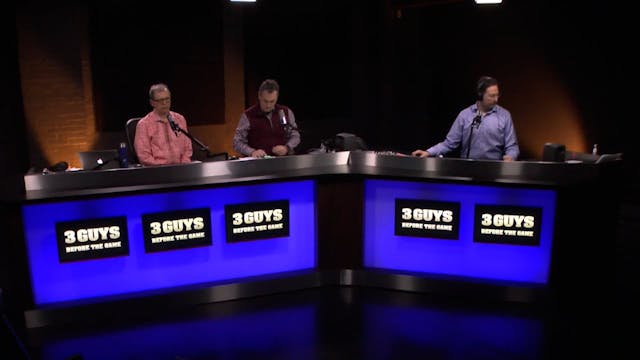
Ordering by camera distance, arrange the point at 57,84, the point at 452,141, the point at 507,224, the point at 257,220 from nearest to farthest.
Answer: the point at 507,224
the point at 257,220
the point at 452,141
the point at 57,84

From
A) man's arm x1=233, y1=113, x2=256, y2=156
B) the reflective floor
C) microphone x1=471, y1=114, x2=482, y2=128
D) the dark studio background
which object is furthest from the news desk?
the dark studio background

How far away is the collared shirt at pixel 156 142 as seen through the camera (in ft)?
16.3

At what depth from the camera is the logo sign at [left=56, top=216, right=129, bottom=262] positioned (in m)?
4.16

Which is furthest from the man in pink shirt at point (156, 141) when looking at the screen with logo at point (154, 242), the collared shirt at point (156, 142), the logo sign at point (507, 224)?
the logo sign at point (507, 224)

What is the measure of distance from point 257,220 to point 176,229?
23.4 inches

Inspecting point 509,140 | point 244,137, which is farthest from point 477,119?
point 244,137

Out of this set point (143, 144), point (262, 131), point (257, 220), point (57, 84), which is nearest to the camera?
point (257, 220)

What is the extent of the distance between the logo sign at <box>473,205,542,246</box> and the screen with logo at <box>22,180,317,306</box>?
1.26 metres

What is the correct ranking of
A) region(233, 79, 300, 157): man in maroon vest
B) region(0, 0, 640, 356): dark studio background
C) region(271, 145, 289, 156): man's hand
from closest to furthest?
region(271, 145, 289, 156): man's hand → region(233, 79, 300, 157): man in maroon vest → region(0, 0, 640, 356): dark studio background

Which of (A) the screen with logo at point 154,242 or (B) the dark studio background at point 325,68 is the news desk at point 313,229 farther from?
(B) the dark studio background at point 325,68

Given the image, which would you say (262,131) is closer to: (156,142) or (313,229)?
(156,142)

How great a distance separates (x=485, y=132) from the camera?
204 inches

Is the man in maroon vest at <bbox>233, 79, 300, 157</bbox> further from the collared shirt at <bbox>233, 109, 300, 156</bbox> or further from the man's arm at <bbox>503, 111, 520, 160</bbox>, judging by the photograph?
the man's arm at <bbox>503, 111, 520, 160</bbox>

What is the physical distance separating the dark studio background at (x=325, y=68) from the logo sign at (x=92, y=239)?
7.23 feet
